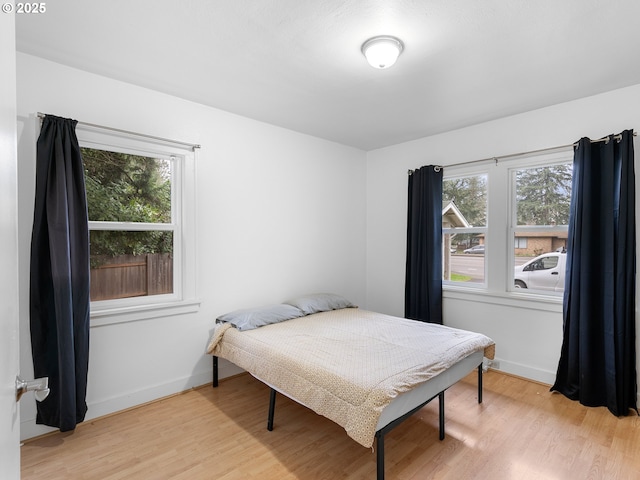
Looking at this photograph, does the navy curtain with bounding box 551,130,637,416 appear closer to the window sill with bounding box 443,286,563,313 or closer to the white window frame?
the window sill with bounding box 443,286,563,313

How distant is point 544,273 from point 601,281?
53 centimetres

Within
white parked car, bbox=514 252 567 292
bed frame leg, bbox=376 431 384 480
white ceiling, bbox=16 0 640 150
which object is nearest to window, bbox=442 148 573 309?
white parked car, bbox=514 252 567 292

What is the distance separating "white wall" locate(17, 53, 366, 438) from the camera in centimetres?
231

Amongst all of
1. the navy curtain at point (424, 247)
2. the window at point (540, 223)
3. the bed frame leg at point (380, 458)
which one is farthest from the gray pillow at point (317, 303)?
the window at point (540, 223)

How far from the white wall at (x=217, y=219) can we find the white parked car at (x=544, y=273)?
1886mm

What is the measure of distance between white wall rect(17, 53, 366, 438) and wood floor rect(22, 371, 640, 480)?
368 millimetres

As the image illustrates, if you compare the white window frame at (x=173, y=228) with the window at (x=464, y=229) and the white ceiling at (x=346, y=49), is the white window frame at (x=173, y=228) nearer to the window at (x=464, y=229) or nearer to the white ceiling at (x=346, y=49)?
the white ceiling at (x=346, y=49)

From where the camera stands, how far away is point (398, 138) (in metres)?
4.01

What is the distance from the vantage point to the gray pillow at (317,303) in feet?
11.2

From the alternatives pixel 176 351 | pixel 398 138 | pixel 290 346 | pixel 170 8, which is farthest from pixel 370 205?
pixel 170 8

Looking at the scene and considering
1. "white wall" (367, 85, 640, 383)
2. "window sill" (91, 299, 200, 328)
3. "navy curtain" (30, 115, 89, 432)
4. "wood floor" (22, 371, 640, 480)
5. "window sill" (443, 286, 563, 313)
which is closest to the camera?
"wood floor" (22, 371, 640, 480)

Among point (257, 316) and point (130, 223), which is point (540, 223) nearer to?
point (257, 316)

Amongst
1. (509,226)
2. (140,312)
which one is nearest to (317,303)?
(140,312)

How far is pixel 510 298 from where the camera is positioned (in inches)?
129
